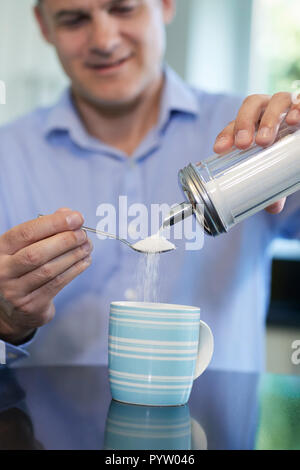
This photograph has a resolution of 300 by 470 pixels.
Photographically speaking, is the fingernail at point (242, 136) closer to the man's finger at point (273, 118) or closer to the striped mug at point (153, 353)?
the man's finger at point (273, 118)

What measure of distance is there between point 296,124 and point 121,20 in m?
0.69

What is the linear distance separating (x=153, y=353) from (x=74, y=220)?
183mm

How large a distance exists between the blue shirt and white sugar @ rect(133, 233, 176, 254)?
0.47m

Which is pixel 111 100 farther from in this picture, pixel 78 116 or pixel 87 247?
pixel 87 247

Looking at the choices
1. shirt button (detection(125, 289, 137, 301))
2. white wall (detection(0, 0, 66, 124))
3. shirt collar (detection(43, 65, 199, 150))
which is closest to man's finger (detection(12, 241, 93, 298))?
shirt button (detection(125, 289, 137, 301))

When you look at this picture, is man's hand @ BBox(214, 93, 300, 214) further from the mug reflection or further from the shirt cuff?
the shirt cuff

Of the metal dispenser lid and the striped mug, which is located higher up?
the metal dispenser lid

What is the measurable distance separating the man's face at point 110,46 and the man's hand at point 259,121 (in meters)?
0.56

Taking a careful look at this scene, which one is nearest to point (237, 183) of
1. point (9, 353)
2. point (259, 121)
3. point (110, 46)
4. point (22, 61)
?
point (259, 121)

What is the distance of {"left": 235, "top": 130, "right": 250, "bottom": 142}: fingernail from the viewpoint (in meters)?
0.69

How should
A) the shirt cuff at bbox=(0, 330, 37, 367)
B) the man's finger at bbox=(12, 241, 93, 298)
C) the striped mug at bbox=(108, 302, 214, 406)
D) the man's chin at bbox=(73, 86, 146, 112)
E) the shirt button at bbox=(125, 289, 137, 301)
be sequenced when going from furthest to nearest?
the man's chin at bbox=(73, 86, 146, 112) < the shirt button at bbox=(125, 289, 137, 301) < the shirt cuff at bbox=(0, 330, 37, 367) < the man's finger at bbox=(12, 241, 93, 298) < the striped mug at bbox=(108, 302, 214, 406)

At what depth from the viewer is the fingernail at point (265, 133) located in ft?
2.19

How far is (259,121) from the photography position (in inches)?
30.1

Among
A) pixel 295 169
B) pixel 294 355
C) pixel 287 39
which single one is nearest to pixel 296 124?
pixel 295 169
